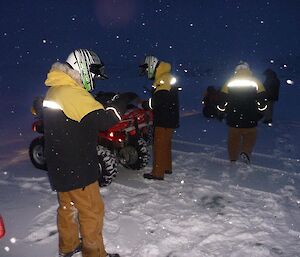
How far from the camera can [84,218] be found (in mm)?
3455

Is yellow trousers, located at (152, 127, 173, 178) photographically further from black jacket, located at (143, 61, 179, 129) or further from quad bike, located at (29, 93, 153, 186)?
quad bike, located at (29, 93, 153, 186)

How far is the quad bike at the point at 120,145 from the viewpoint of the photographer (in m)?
5.62

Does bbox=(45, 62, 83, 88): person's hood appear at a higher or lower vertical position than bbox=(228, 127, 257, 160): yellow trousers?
higher

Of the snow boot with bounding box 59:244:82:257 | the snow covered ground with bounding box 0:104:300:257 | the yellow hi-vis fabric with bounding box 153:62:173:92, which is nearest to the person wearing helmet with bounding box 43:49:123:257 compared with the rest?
the snow boot with bounding box 59:244:82:257

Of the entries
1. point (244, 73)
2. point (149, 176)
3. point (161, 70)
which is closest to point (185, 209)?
point (149, 176)

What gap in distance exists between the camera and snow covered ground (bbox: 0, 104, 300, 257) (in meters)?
4.07

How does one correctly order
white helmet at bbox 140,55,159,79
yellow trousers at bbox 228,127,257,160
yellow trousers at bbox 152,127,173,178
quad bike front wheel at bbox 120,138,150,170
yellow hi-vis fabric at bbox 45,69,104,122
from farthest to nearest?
yellow trousers at bbox 228,127,257,160 < quad bike front wheel at bbox 120,138,150,170 < yellow trousers at bbox 152,127,173,178 < white helmet at bbox 140,55,159,79 < yellow hi-vis fabric at bbox 45,69,104,122

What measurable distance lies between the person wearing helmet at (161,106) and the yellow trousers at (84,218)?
8.66 ft

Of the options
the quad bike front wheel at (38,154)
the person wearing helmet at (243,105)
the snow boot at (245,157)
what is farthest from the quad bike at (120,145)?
the snow boot at (245,157)

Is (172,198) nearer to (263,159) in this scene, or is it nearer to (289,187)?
(289,187)

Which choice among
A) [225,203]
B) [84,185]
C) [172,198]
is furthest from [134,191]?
[84,185]

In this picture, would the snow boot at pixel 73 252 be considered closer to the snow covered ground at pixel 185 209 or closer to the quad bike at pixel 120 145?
the snow covered ground at pixel 185 209

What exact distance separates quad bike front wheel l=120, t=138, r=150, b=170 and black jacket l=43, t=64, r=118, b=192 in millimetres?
3062

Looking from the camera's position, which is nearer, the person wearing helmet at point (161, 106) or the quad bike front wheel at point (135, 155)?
the person wearing helmet at point (161, 106)
